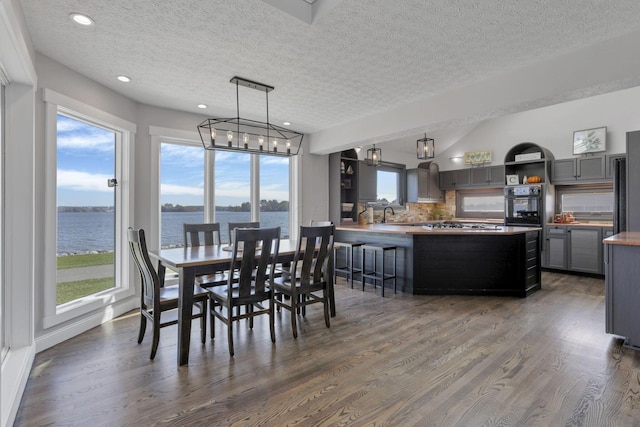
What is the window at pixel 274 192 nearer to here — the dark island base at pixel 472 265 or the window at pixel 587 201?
the dark island base at pixel 472 265

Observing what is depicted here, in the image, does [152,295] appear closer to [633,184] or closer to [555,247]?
[633,184]

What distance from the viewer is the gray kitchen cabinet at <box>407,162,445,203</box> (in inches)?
293

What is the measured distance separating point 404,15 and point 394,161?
5290 millimetres

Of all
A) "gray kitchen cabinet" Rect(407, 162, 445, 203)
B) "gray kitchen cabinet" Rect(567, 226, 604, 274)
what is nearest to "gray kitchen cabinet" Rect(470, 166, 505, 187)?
"gray kitchen cabinet" Rect(407, 162, 445, 203)

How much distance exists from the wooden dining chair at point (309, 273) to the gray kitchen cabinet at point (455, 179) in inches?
210

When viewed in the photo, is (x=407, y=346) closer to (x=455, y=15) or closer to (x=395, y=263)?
(x=395, y=263)

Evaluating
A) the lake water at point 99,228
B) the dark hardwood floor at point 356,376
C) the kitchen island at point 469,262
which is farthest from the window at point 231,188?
the kitchen island at point 469,262

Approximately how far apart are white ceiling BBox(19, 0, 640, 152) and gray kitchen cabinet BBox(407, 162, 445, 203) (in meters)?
3.73

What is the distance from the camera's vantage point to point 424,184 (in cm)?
755

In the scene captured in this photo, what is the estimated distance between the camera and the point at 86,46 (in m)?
2.65

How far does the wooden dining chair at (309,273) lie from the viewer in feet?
10.1

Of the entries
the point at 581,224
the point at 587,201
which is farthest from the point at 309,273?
the point at 587,201

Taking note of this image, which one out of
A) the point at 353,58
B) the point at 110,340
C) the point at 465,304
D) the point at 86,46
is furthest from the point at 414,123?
the point at 110,340

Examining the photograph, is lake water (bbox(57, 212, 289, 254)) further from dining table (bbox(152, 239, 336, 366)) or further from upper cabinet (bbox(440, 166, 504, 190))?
upper cabinet (bbox(440, 166, 504, 190))
